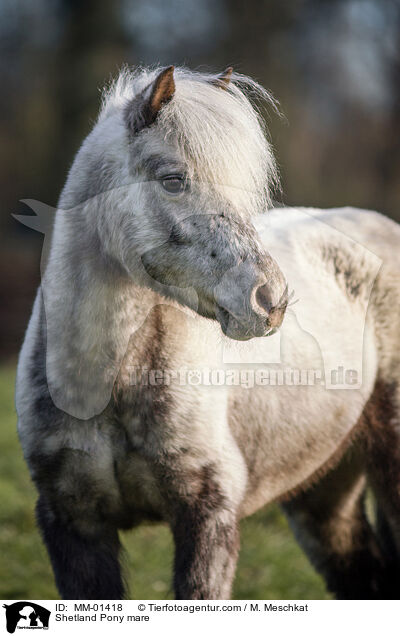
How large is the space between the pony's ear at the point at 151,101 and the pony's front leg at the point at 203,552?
1.51 metres

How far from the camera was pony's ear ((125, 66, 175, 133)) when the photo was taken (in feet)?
8.16

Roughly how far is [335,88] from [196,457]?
13.7 meters

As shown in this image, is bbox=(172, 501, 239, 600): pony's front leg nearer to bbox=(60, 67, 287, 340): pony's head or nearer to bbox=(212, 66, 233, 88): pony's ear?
bbox=(60, 67, 287, 340): pony's head

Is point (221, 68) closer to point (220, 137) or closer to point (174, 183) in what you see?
point (220, 137)

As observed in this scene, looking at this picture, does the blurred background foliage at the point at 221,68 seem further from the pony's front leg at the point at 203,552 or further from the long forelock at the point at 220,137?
the long forelock at the point at 220,137

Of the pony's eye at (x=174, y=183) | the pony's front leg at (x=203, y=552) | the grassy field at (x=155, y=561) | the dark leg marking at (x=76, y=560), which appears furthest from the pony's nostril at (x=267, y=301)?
the grassy field at (x=155, y=561)

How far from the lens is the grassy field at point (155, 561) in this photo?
4.33 metres

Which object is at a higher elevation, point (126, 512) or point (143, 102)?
point (143, 102)

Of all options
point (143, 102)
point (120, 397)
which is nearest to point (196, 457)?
point (120, 397)

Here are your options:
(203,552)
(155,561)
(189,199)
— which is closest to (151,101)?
(189,199)

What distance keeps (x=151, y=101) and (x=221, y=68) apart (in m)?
11.7

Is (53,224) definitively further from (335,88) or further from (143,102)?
(335,88)

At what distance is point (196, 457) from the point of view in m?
2.77

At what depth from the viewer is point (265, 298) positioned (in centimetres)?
235
